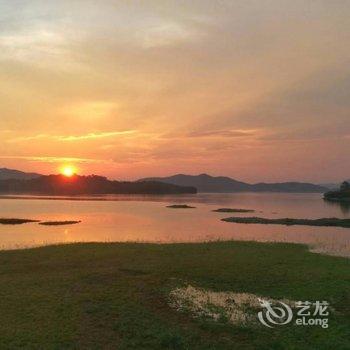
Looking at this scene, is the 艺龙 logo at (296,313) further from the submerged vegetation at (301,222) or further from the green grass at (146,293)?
the submerged vegetation at (301,222)

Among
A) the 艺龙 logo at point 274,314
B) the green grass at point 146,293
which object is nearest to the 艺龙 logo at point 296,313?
the 艺龙 logo at point 274,314

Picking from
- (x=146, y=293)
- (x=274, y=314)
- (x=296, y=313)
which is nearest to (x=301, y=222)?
(x=146, y=293)

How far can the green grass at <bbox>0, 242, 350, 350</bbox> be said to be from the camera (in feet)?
54.4

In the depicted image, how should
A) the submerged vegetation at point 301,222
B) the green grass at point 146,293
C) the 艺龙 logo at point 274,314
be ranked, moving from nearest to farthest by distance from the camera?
the green grass at point 146,293
the 艺龙 logo at point 274,314
the submerged vegetation at point 301,222

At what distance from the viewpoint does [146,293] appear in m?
22.6

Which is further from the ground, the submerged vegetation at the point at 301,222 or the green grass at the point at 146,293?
the green grass at the point at 146,293

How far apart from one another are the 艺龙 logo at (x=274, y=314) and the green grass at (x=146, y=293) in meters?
0.68

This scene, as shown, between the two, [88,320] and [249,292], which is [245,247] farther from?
[88,320]

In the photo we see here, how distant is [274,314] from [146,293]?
23.0 ft

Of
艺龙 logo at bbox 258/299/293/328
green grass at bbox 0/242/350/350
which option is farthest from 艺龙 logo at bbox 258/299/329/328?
green grass at bbox 0/242/350/350

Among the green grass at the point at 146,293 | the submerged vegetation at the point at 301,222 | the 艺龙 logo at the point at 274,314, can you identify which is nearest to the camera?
the green grass at the point at 146,293

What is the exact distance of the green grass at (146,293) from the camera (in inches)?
653

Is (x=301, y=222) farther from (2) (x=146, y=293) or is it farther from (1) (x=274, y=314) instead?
(1) (x=274, y=314)

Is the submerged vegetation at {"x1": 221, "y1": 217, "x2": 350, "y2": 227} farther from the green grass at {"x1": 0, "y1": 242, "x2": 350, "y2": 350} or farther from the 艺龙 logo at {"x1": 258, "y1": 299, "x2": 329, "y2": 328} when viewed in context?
the 艺龙 logo at {"x1": 258, "y1": 299, "x2": 329, "y2": 328}
